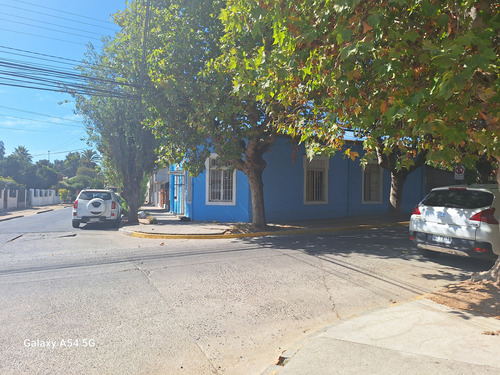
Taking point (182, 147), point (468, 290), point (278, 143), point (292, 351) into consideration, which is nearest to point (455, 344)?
point (292, 351)

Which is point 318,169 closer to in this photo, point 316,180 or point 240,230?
point 316,180

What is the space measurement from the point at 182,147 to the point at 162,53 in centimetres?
315

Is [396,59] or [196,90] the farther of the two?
[196,90]

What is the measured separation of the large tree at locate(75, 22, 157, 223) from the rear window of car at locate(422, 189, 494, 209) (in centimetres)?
1020

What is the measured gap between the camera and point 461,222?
6.45 metres

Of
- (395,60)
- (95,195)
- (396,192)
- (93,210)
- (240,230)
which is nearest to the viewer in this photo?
(395,60)

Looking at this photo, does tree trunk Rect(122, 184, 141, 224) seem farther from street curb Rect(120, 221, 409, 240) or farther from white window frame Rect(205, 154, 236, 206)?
white window frame Rect(205, 154, 236, 206)

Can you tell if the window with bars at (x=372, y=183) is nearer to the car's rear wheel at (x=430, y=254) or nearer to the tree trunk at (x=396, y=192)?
the tree trunk at (x=396, y=192)

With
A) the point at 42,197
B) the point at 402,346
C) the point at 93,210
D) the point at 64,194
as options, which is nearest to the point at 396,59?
the point at 402,346

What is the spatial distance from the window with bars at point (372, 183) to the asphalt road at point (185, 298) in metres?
9.94

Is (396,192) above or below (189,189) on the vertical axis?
below

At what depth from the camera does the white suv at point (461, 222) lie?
6.09 meters

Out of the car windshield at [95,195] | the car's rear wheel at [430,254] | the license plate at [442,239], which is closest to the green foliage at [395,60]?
the license plate at [442,239]

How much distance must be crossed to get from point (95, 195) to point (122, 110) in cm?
409
